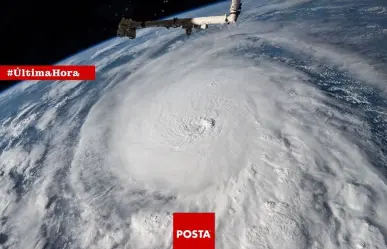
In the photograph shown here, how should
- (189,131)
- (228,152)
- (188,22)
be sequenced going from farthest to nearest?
(189,131)
(228,152)
(188,22)

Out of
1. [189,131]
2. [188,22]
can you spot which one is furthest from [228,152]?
[188,22]

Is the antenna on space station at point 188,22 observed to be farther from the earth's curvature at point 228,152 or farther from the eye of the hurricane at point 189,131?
the earth's curvature at point 228,152

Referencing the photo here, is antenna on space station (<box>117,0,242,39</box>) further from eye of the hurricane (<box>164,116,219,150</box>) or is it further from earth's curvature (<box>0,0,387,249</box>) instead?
earth's curvature (<box>0,0,387,249</box>)

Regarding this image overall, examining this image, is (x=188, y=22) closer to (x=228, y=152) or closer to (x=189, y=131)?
(x=228, y=152)

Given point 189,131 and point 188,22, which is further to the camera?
point 189,131

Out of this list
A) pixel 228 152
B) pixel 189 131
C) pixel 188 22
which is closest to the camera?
pixel 188 22

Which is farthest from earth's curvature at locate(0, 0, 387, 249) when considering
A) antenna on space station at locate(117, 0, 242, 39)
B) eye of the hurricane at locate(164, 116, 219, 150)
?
antenna on space station at locate(117, 0, 242, 39)

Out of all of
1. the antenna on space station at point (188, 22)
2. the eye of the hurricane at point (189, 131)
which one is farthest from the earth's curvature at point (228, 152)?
the antenna on space station at point (188, 22)
